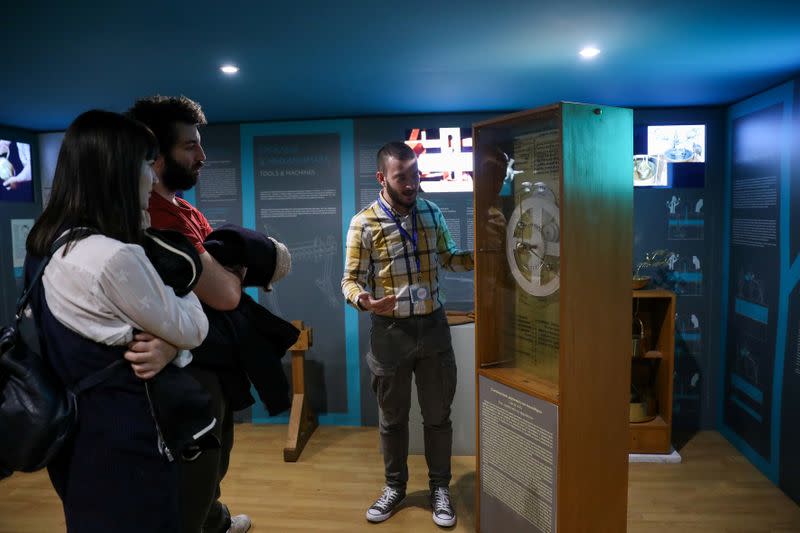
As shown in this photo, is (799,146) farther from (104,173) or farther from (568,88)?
(104,173)

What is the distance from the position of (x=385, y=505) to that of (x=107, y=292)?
2106mm

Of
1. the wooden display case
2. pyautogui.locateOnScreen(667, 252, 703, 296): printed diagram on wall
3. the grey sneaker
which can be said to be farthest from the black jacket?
pyautogui.locateOnScreen(667, 252, 703, 296): printed diagram on wall

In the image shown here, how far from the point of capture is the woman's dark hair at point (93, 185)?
1.21 meters

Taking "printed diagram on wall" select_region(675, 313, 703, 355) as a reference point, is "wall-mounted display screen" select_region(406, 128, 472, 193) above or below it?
above

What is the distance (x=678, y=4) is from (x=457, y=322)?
2.21 meters

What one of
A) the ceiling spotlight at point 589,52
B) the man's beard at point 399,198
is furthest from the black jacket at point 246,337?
the ceiling spotlight at point 589,52

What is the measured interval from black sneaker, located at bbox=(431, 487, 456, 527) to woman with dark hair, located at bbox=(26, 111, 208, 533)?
5.69 ft

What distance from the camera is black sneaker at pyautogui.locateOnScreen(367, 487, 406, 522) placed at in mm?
2810

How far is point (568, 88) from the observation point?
125 inches

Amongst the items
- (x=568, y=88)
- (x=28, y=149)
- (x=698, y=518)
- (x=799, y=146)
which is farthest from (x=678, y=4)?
(x=28, y=149)

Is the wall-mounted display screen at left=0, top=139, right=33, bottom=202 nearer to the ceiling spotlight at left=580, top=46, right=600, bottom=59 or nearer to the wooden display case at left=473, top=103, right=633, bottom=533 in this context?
the wooden display case at left=473, top=103, right=633, bottom=533

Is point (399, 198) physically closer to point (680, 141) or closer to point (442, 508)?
point (442, 508)

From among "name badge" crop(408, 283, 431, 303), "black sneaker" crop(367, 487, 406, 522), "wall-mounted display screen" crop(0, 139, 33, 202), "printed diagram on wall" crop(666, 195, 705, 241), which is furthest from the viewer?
"wall-mounted display screen" crop(0, 139, 33, 202)

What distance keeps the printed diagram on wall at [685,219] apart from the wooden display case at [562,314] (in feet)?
7.01
